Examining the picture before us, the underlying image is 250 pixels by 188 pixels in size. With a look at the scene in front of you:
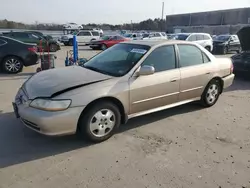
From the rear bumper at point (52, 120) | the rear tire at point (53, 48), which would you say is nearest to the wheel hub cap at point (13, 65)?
the rear bumper at point (52, 120)

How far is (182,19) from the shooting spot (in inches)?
2805

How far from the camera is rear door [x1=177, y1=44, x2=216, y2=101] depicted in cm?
497

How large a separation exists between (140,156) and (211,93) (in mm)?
2829

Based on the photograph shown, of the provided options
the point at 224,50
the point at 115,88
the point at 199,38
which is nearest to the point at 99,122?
the point at 115,88

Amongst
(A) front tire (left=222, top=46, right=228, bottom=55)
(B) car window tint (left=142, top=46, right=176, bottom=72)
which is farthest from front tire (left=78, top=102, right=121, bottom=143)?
(A) front tire (left=222, top=46, right=228, bottom=55)

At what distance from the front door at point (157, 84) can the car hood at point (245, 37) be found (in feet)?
16.1

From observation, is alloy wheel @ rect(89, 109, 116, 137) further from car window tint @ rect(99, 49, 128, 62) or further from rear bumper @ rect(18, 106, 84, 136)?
car window tint @ rect(99, 49, 128, 62)

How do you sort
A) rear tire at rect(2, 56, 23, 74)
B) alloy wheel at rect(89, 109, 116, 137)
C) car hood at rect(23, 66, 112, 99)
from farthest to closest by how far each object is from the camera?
rear tire at rect(2, 56, 23, 74)
alloy wheel at rect(89, 109, 116, 137)
car hood at rect(23, 66, 112, 99)

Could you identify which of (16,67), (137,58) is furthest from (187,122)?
(16,67)

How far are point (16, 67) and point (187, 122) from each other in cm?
708

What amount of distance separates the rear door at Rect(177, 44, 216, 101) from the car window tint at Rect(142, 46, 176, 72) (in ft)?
0.73

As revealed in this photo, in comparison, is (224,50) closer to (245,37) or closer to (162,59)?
(245,37)

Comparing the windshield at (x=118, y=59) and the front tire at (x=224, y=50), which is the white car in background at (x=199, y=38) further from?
the windshield at (x=118, y=59)

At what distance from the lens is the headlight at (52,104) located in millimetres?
3530
